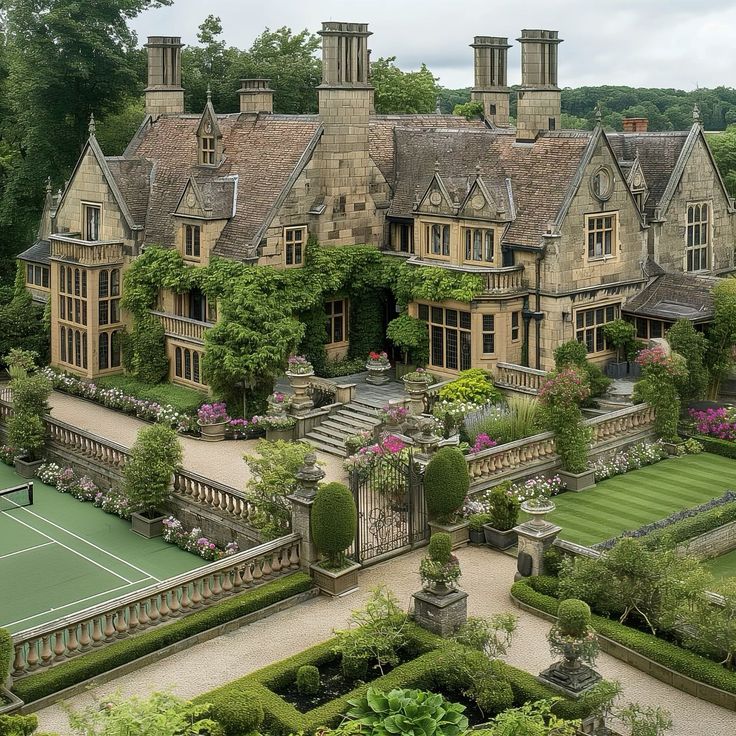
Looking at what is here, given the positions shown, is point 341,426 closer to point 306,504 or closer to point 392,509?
point 392,509

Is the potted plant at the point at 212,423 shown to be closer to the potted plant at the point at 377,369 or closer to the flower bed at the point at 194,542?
the potted plant at the point at 377,369

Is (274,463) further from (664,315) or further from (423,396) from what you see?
(664,315)

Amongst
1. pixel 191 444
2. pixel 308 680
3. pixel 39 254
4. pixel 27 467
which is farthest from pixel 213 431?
pixel 308 680

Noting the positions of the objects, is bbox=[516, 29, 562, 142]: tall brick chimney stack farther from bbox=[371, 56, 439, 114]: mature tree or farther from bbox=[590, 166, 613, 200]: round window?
bbox=[371, 56, 439, 114]: mature tree

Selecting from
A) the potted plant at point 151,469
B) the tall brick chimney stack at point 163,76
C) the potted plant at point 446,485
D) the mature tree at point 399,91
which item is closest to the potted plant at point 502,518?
the potted plant at point 446,485

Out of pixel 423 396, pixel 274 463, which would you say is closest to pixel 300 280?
pixel 423 396
